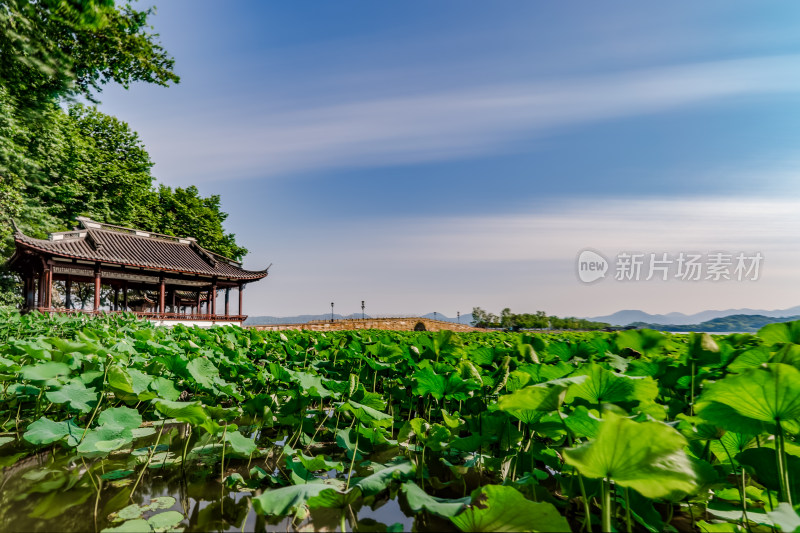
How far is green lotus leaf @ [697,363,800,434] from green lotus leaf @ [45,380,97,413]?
2230mm

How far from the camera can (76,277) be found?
1786 centimetres

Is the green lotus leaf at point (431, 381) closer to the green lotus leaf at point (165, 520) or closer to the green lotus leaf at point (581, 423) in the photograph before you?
the green lotus leaf at point (581, 423)

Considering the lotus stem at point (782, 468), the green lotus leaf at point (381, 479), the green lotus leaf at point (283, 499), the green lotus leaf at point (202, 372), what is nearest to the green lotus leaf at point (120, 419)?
the green lotus leaf at point (202, 372)

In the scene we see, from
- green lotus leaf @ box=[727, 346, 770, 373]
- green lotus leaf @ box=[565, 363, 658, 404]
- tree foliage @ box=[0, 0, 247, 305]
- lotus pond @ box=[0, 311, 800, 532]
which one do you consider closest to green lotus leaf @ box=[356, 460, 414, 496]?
lotus pond @ box=[0, 311, 800, 532]

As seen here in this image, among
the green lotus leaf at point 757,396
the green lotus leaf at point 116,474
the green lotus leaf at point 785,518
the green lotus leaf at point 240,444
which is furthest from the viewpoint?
the green lotus leaf at point 116,474

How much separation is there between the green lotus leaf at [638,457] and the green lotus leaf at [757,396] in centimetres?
24

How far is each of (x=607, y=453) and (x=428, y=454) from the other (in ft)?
4.40

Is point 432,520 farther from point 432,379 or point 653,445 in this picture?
point 653,445

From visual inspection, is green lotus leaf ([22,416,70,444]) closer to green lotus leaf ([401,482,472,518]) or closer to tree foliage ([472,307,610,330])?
green lotus leaf ([401,482,472,518])

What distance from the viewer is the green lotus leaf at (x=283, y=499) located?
2.88 ft

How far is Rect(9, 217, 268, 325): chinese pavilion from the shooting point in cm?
1383

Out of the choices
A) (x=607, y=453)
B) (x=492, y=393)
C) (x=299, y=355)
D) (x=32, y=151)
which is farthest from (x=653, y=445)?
(x=32, y=151)

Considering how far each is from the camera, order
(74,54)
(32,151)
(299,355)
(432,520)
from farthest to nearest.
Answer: (32,151) → (74,54) → (299,355) → (432,520)

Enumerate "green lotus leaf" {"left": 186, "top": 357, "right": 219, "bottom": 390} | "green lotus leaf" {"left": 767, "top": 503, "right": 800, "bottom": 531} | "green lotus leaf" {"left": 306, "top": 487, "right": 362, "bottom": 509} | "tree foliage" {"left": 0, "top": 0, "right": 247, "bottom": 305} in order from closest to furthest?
"green lotus leaf" {"left": 767, "top": 503, "right": 800, "bottom": 531}, "green lotus leaf" {"left": 306, "top": 487, "right": 362, "bottom": 509}, "green lotus leaf" {"left": 186, "top": 357, "right": 219, "bottom": 390}, "tree foliage" {"left": 0, "top": 0, "right": 247, "bottom": 305}
